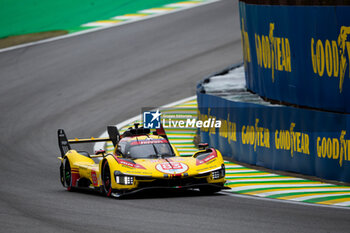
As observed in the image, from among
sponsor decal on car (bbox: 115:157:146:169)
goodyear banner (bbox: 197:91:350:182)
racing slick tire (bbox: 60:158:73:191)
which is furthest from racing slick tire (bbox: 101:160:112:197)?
goodyear banner (bbox: 197:91:350:182)

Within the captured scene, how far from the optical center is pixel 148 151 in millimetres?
14445

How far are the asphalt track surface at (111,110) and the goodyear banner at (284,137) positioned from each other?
93.4 inches

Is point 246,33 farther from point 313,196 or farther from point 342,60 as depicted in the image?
point 313,196

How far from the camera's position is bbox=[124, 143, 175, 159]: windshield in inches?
565

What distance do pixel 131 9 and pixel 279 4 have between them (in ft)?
Answer: 85.4

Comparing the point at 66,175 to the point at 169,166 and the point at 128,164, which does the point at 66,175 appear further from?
the point at 169,166

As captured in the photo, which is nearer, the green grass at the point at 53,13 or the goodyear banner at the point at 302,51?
the goodyear banner at the point at 302,51

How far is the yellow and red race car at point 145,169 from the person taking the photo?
13352mm

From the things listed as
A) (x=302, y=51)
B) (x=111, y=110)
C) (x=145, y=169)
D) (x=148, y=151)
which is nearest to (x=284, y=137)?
(x=302, y=51)

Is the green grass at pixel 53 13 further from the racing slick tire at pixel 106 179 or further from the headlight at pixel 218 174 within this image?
the headlight at pixel 218 174

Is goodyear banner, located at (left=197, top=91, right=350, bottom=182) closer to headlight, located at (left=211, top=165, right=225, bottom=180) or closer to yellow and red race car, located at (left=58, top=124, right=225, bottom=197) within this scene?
yellow and red race car, located at (left=58, top=124, right=225, bottom=197)

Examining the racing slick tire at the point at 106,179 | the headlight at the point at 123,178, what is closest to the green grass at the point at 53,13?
the racing slick tire at the point at 106,179

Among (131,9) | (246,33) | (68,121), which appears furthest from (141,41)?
(246,33)

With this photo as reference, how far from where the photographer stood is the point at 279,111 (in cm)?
1650
